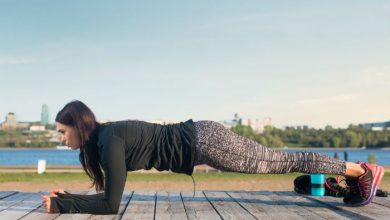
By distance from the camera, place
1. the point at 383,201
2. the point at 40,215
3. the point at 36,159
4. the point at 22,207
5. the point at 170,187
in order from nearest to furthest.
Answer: the point at 40,215 < the point at 22,207 < the point at 383,201 < the point at 170,187 < the point at 36,159

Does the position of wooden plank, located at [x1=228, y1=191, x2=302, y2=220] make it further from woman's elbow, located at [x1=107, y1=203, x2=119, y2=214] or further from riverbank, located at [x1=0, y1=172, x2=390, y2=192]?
riverbank, located at [x1=0, y1=172, x2=390, y2=192]

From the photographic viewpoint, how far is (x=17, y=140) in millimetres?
139375

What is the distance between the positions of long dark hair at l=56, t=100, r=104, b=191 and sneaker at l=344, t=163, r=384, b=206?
2.26 m

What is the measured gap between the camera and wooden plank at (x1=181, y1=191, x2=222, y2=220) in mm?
4617

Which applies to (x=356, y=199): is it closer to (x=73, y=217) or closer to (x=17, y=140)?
(x=73, y=217)

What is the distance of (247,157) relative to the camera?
4738mm

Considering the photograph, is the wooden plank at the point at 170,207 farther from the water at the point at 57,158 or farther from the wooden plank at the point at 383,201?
the water at the point at 57,158

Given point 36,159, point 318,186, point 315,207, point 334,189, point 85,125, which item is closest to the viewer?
point 85,125

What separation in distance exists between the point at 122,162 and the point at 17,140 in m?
142

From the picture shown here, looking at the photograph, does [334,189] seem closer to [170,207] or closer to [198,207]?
[198,207]

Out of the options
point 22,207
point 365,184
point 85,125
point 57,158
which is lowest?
point 57,158

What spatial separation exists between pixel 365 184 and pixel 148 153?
1936 millimetres

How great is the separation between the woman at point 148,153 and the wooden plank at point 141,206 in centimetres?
22

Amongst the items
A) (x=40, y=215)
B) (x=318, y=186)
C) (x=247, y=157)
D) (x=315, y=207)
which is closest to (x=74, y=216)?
(x=40, y=215)
